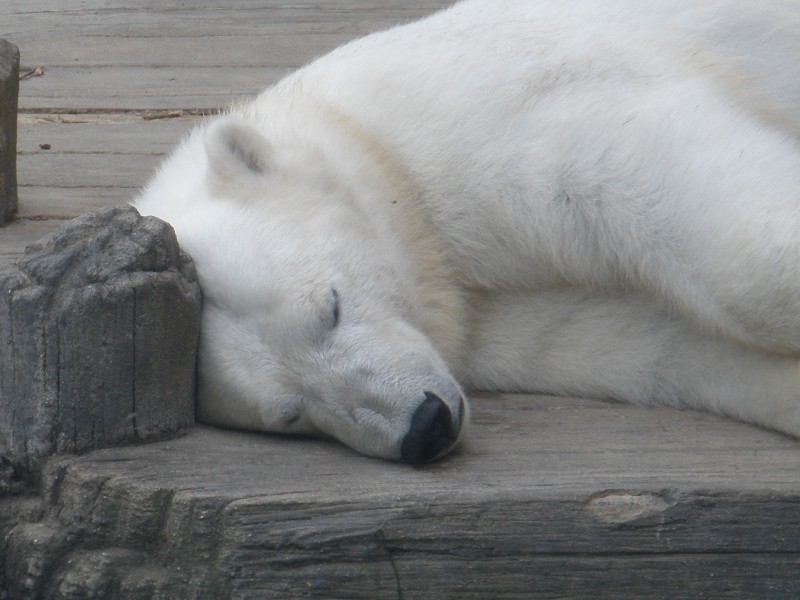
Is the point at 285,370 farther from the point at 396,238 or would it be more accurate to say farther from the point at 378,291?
the point at 396,238

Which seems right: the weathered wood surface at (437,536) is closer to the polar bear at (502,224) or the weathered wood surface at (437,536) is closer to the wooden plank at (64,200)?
the polar bear at (502,224)

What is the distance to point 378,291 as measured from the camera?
251 centimetres

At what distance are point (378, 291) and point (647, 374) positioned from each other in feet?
2.19

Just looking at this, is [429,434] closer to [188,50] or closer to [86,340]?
[86,340]

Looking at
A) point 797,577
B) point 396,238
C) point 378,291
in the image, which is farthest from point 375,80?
point 797,577

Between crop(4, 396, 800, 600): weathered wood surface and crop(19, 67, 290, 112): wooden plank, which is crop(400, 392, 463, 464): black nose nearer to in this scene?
crop(4, 396, 800, 600): weathered wood surface

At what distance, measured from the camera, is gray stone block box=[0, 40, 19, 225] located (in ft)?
11.5

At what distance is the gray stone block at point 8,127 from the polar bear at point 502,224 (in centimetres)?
84

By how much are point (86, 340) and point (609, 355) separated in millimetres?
1242

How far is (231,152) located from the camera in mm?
2633

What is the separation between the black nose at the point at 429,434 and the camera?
2.12 m

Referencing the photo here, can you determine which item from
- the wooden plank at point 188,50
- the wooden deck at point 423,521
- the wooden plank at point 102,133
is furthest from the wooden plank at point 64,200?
the wooden deck at point 423,521

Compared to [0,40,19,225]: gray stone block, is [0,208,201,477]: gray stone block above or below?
below

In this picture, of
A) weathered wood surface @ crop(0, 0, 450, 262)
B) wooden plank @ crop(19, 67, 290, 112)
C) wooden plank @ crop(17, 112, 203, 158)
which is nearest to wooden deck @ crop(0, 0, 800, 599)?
weathered wood surface @ crop(0, 0, 450, 262)
